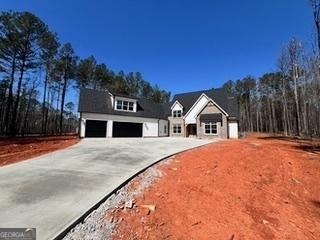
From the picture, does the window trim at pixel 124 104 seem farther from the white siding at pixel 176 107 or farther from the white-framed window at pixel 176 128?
the white-framed window at pixel 176 128

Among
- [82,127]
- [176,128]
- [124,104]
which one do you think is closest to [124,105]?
[124,104]

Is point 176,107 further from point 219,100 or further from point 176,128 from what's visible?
point 219,100

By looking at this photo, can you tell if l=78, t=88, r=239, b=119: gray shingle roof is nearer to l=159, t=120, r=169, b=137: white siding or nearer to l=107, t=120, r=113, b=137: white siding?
l=159, t=120, r=169, b=137: white siding

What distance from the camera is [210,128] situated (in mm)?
27250

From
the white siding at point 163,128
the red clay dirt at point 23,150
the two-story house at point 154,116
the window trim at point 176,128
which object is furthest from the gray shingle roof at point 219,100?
the red clay dirt at point 23,150

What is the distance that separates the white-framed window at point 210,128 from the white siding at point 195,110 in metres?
2.28

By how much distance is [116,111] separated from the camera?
2675cm

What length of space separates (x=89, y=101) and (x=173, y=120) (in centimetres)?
1356

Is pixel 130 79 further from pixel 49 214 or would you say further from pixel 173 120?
pixel 49 214

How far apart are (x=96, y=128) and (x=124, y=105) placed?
227 inches

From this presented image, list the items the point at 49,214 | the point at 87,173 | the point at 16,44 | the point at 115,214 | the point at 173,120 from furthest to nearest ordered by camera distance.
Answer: the point at 173,120, the point at 16,44, the point at 87,173, the point at 115,214, the point at 49,214

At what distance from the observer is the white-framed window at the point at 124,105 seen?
2762 cm

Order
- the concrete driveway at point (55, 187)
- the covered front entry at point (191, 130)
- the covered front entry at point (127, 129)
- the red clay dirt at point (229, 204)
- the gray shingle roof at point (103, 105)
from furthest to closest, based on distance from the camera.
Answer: the covered front entry at point (191, 130) → the covered front entry at point (127, 129) → the gray shingle roof at point (103, 105) → the red clay dirt at point (229, 204) → the concrete driveway at point (55, 187)

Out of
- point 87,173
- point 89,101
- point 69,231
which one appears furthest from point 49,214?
point 89,101
